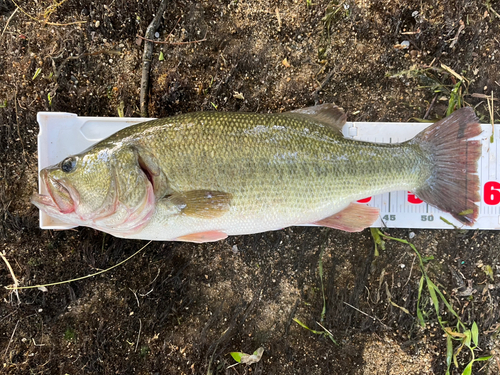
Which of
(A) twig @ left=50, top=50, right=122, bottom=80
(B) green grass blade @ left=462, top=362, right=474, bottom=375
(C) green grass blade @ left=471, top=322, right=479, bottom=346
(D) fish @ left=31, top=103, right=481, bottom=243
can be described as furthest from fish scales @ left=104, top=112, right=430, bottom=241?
(B) green grass blade @ left=462, top=362, right=474, bottom=375

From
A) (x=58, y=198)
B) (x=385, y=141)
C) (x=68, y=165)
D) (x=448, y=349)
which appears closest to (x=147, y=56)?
(x=68, y=165)

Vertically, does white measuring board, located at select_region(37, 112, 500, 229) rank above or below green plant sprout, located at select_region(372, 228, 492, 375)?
above

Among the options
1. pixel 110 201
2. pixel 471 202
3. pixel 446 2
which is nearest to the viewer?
pixel 110 201

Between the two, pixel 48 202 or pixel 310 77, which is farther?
pixel 310 77

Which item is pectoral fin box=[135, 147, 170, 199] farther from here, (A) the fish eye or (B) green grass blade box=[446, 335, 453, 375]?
(B) green grass blade box=[446, 335, 453, 375]

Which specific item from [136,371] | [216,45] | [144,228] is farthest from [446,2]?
[136,371]

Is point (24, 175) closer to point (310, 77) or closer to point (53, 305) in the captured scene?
point (53, 305)
